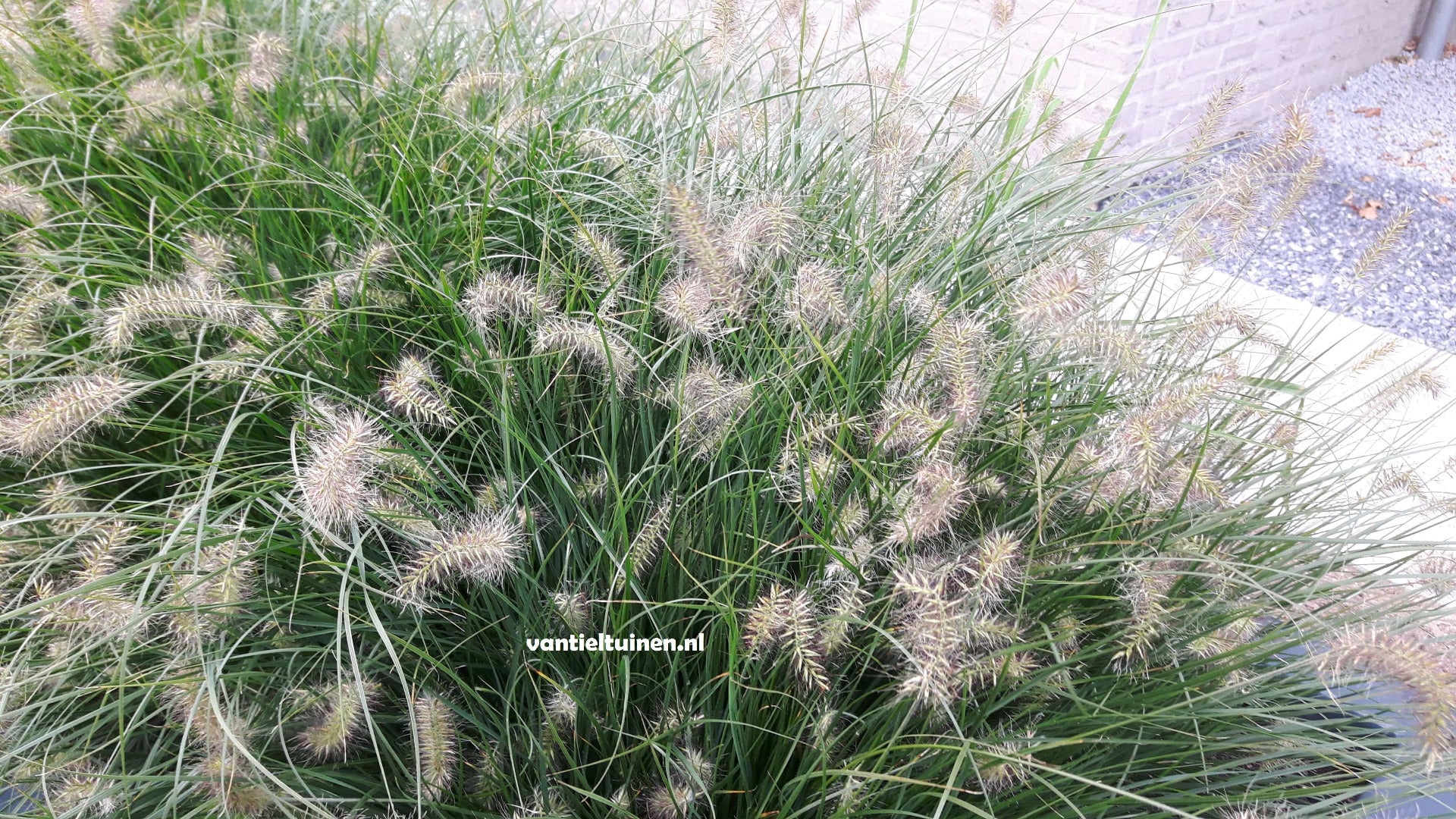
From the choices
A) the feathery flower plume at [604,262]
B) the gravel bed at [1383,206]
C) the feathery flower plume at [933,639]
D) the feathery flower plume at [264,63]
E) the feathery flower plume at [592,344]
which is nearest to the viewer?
the feathery flower plume at [933,639]

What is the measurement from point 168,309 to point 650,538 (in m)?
0.72

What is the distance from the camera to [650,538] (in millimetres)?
1229

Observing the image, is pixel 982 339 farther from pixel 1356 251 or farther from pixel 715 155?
pixel 1356 251

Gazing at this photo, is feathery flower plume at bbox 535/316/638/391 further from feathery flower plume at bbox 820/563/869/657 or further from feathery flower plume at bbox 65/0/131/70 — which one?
feathery flower plume at bbox 65/0/131/70

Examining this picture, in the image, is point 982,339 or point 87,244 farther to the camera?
point 87,244

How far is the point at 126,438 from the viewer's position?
1567mm

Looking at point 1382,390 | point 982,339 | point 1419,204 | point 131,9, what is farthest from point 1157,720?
point 1419,204

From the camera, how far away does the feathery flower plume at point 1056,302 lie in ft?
3.62

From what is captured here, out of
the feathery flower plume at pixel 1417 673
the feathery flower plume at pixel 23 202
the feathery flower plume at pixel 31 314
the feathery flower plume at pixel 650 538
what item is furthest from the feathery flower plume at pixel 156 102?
the feathery flower plume at pixel 1417 673

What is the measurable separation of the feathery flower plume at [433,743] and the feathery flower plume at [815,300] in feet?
2.17

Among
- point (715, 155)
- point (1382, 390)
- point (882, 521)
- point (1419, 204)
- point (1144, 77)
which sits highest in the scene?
point (715, 155)

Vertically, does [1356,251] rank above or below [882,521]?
below

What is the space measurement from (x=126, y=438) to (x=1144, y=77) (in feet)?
14.8

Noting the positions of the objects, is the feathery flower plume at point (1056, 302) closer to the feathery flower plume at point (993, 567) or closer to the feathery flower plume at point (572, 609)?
the feathery flower plume at point (993, 567)
